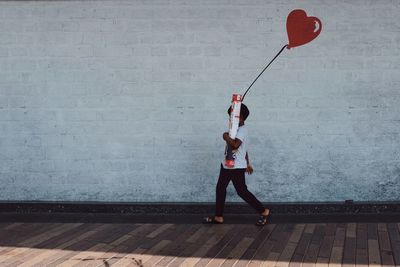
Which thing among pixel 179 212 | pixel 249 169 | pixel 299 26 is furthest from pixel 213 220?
pixel 299 26

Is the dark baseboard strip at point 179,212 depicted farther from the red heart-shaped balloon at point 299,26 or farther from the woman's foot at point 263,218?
the red heart-shaped balloon at point 299,26

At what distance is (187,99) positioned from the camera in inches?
297

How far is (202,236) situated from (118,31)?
3254 mm

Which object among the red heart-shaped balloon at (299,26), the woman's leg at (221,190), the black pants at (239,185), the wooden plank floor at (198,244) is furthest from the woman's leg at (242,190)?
the red heart-shaped balloon at (299,26)

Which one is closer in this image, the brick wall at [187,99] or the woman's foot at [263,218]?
the woman's foot at [263,218]

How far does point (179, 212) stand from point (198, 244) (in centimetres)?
161

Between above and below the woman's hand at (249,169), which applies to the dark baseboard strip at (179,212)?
below


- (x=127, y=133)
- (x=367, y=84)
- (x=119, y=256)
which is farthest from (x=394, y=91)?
(x=119, y=256)

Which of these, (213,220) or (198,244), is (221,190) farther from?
(198,244)

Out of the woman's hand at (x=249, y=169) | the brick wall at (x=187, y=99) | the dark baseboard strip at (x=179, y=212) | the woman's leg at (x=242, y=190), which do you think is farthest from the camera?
the brick wall at (x=187, y=99)

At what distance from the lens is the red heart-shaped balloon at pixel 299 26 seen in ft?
24.2

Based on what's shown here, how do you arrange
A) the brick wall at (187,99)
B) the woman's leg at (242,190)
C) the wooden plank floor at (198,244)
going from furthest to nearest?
the brick wall at (187,99) → the woman's leg at (242,190) → the wooden plank floor at (198,244)

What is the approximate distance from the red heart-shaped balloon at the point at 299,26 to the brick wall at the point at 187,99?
0.09 m

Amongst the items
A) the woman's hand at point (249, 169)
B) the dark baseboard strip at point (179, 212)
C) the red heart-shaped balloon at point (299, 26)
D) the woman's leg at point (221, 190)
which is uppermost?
the red heart-shaped balloon at point (299, 26)
